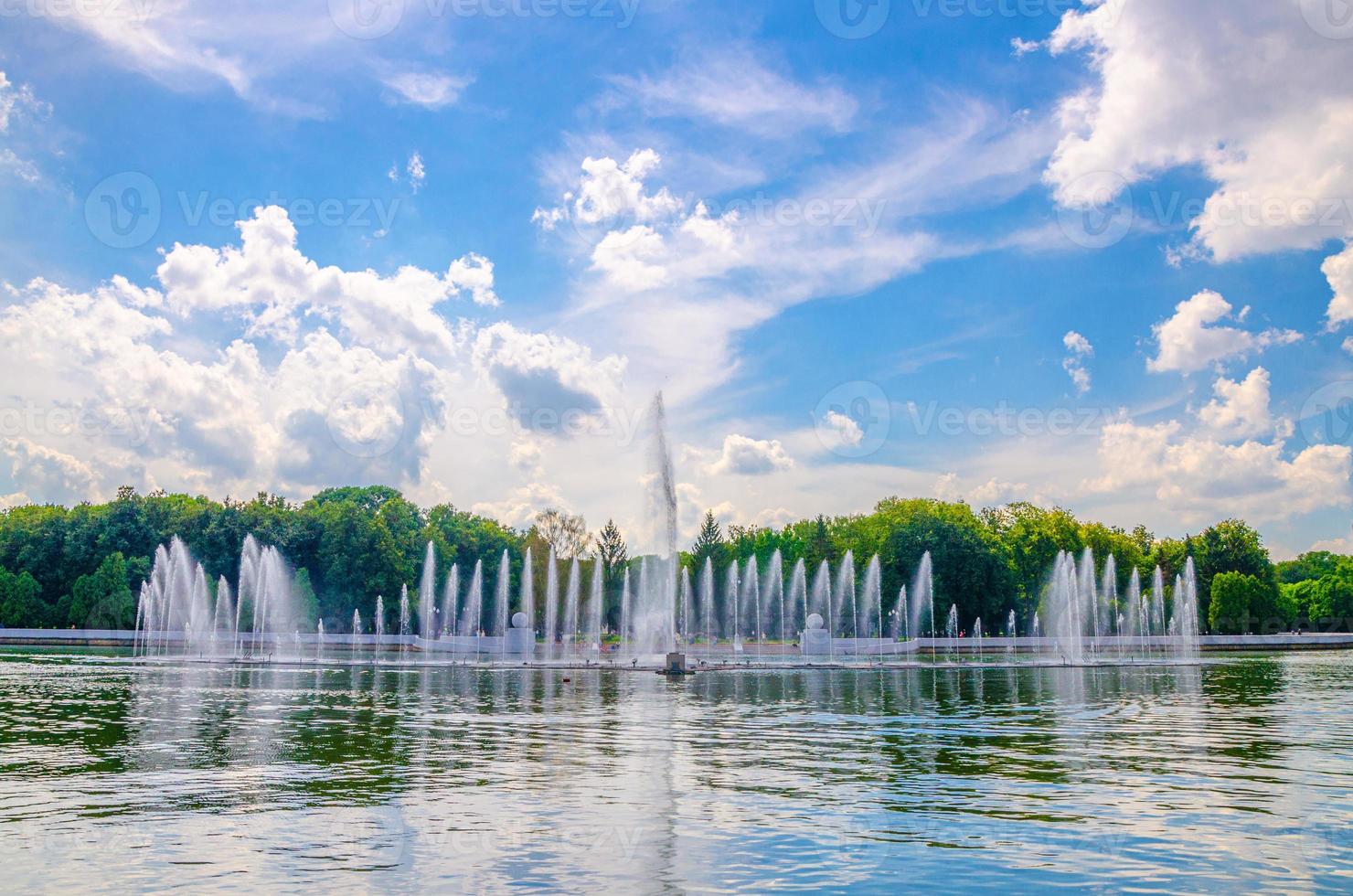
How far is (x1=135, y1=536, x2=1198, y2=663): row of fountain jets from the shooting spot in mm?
85000

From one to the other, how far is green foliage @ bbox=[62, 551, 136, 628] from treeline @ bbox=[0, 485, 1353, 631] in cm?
10

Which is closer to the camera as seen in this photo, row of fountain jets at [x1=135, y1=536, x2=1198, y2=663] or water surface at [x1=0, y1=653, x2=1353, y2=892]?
water surface at [x1=0, y1=653, x2=1353, y2=892]

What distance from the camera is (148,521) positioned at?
100688mm

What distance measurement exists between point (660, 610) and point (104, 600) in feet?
150

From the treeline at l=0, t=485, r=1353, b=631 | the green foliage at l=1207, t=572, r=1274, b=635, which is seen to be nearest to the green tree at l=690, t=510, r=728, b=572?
the treeline at l=0, t=485, r=1353, b=631

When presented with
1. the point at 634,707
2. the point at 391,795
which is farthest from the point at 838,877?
the point at 634,707

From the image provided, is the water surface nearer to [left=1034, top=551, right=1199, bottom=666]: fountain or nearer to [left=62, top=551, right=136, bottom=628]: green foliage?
[left=62, top=551, right=136, bottom=628]: green foliage

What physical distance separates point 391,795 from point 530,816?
3031 mm

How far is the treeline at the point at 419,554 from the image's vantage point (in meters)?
96.2

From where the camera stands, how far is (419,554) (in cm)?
10569

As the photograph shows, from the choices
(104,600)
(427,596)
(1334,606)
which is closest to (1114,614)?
(1334,606)

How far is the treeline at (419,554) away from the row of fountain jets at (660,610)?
1.79 meters

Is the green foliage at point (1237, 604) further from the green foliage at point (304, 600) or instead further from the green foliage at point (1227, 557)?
the green foliage at point (304, 600)

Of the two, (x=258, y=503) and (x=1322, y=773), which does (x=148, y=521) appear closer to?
(x=258, y=503)
